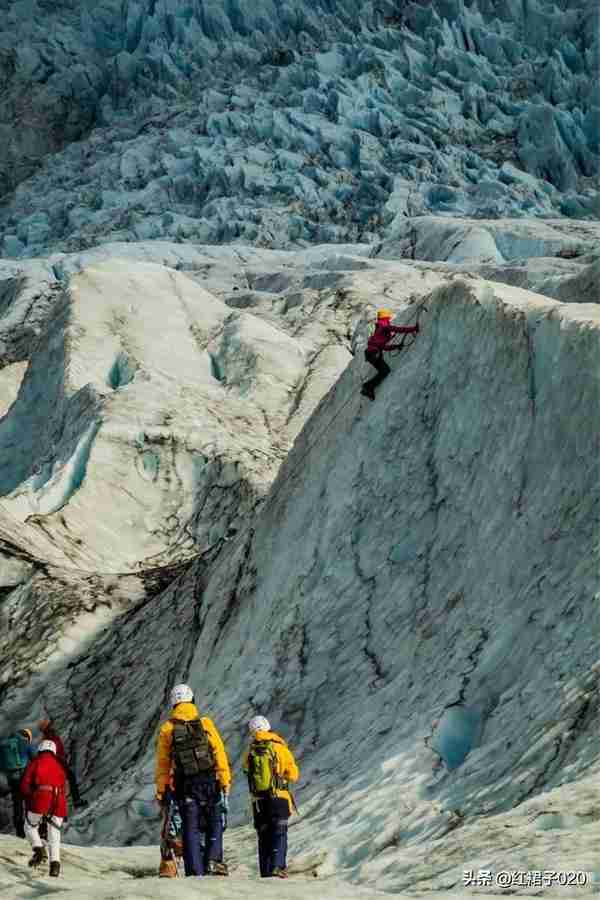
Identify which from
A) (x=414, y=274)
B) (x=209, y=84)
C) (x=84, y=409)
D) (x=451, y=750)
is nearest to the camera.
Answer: (x=451, y=750)

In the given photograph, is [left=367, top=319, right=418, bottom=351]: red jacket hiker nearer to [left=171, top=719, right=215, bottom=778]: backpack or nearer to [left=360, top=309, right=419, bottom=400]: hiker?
[left=360, top=309, right=419, bottom=400]: hiker

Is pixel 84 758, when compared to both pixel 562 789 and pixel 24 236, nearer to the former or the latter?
pixel 562 789

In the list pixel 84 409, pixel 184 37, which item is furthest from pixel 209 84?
pixel 84 409

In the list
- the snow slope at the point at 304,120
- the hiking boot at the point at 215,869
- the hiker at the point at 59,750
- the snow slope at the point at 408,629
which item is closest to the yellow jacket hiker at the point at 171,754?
the hiking boot at the point at 215,869

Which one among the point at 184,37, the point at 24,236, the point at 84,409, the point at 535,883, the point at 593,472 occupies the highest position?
the point at 535,883

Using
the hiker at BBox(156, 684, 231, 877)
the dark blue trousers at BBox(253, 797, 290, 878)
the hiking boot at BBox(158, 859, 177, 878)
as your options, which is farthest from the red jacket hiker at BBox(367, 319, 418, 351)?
the hiking boot at BBox(158, 859, 177, 878)

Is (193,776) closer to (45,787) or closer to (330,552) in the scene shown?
(45,787)
